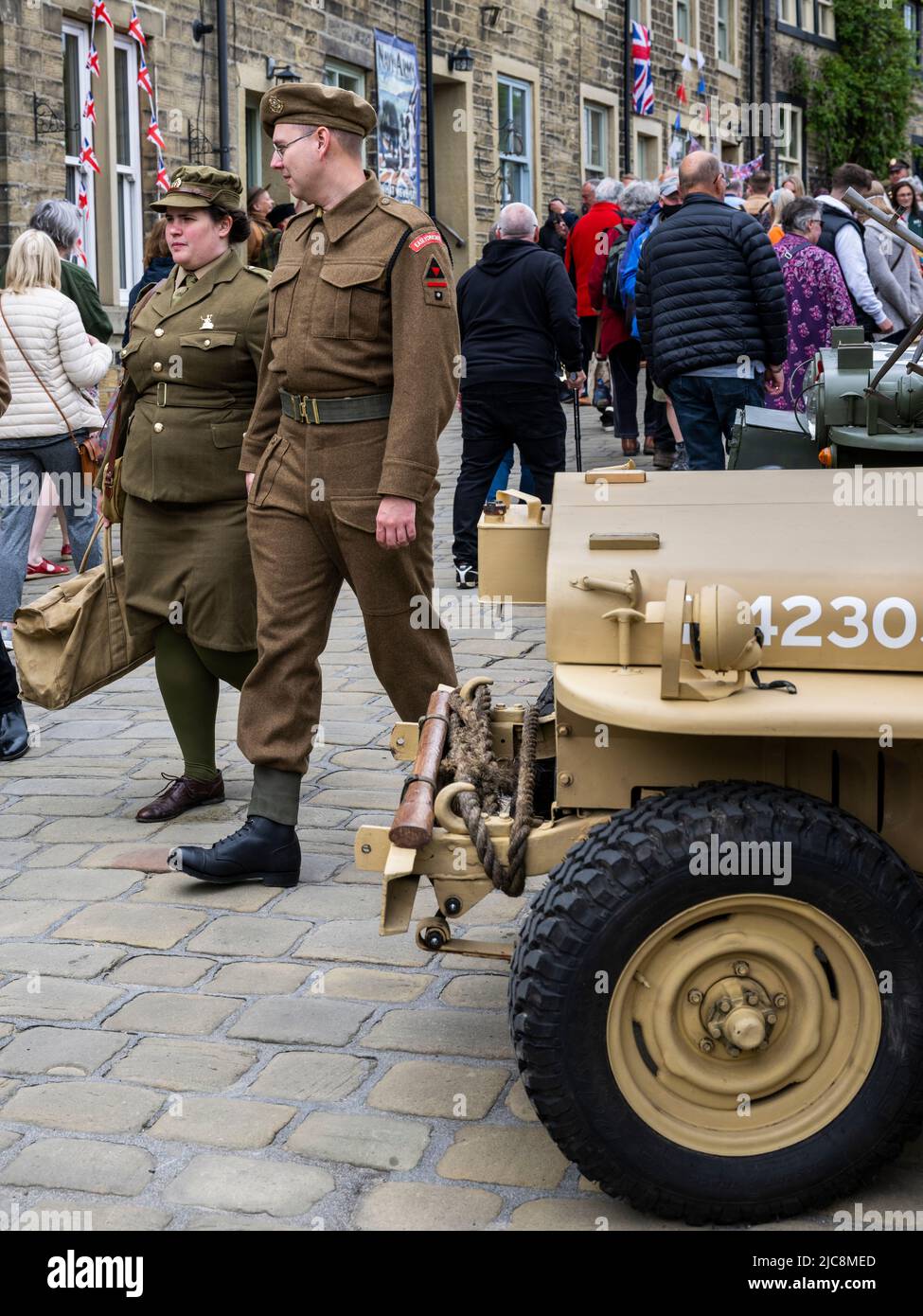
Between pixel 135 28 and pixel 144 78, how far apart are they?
15.5 inches

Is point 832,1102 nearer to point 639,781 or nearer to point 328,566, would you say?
point 639,781

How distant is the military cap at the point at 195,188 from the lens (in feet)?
16.7

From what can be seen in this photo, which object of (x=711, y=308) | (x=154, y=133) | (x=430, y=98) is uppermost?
Result: (x=430, y=98)

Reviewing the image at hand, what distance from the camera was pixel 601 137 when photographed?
25.5 m

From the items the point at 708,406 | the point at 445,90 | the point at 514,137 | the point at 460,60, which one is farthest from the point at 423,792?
the point at 514,137

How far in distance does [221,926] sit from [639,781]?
1.74m

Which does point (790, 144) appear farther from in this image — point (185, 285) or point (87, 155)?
point (185, 285)

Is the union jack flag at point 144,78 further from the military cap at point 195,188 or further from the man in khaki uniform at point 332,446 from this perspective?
the man in khaki uniform at point 332,446

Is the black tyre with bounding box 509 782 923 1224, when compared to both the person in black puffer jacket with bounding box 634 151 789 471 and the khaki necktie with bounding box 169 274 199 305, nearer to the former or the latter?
the khaki necktie with bounding box 169 274 199 305

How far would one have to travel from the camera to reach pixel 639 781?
308 cm

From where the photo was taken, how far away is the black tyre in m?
2.79

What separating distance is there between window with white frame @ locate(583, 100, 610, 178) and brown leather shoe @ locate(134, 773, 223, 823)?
67.3 feet

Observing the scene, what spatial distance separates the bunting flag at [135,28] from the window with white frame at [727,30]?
16.6 metres
